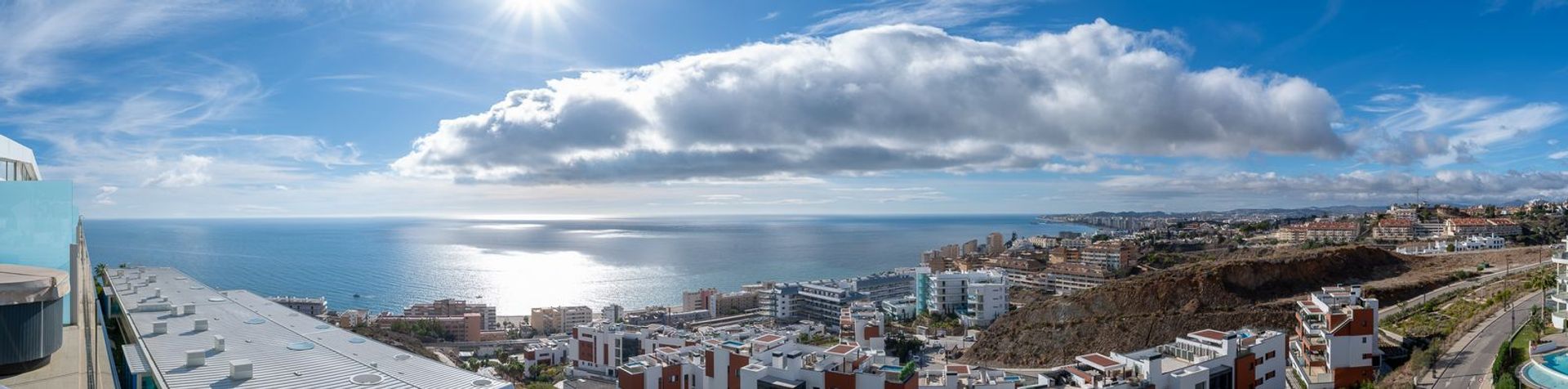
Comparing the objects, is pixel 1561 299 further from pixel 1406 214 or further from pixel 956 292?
pixel 1406 214

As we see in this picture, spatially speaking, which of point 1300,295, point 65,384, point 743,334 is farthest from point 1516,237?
point 65,384

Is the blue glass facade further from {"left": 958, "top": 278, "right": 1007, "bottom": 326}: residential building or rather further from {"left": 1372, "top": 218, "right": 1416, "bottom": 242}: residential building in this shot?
{"left": 1372, "top": 218, "right": 1416, "bottom": 242}: residential building

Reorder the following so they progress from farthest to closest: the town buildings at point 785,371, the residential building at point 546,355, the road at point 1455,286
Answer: the residential building at point 546,355 → the road at point 1455,286 → the town buildings at point 785,371

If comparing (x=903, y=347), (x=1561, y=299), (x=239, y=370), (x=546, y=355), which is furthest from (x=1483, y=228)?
(x=239, y=370)

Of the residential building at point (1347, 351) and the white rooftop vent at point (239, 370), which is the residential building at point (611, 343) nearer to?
the residential building at point (1347, 351)

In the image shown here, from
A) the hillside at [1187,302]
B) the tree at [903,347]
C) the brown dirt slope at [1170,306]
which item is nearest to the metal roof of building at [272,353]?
the tree at [903,347]

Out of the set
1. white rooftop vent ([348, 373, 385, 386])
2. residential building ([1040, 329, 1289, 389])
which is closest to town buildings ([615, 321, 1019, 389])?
residential building ([1040, 329, 1289, 389])
